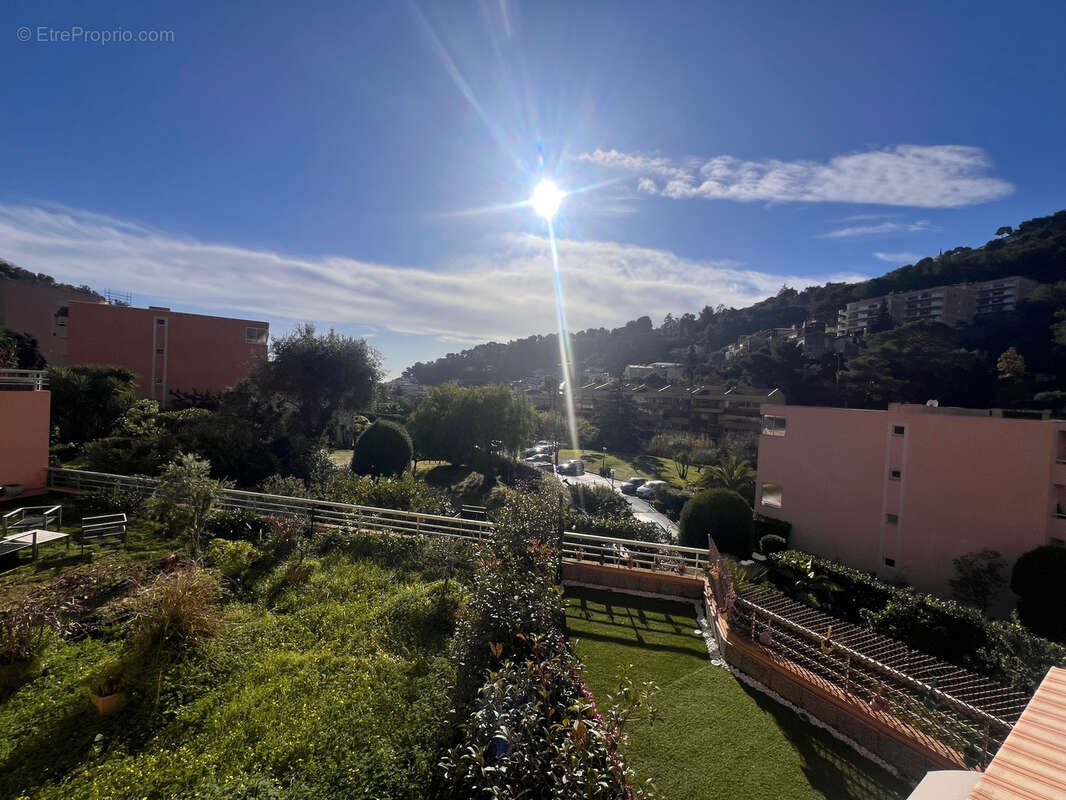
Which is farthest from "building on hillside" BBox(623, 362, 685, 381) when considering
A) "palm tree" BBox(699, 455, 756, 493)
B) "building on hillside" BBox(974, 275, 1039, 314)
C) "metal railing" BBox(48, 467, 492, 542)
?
"metal railing" BBox(48, 467, 492, 542)

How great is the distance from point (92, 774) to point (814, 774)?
242 inches

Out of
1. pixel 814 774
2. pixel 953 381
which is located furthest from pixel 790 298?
pixel 814 774

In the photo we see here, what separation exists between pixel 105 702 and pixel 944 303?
88.1 m

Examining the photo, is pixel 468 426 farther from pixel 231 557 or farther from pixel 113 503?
pixel 231 557

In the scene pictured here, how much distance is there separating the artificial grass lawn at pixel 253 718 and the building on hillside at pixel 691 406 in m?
53.7

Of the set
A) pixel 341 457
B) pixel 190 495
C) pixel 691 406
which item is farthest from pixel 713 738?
pixel 691 406

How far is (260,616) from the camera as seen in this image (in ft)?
20.5

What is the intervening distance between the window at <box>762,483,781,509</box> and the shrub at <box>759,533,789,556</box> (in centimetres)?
241

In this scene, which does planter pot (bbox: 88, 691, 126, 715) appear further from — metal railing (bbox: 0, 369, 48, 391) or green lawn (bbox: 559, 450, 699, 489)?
green lawn (bbox: 559, 450, 699, 489)

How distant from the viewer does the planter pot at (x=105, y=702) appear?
4.33m

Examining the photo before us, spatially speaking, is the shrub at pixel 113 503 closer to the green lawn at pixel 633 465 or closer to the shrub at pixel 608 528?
the shrub at pixel 608 528

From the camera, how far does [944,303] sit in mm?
65438

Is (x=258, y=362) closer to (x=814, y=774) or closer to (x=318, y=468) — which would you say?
(x=318, y=468)

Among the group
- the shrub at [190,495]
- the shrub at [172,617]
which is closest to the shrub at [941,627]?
the shrub at [172,617]
